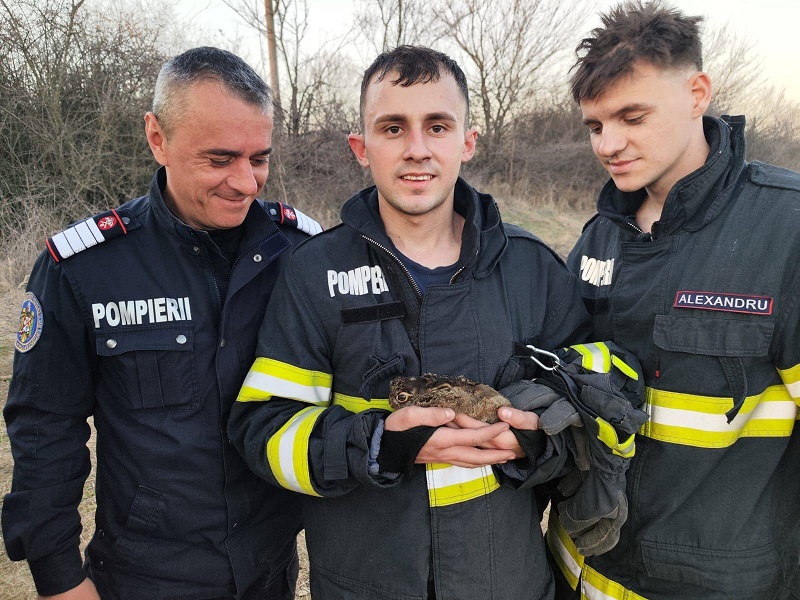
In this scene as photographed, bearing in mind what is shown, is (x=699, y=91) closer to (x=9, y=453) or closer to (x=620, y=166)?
(x=620, y=166)

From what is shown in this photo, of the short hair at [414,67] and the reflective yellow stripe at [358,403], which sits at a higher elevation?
the short hair at [414,67]

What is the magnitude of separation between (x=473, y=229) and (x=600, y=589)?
139cm

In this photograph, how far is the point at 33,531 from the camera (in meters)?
1.71

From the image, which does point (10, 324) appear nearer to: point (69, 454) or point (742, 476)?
point (69, 454)

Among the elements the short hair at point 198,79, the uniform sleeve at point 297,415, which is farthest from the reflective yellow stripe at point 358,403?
the short hair at point 198,79

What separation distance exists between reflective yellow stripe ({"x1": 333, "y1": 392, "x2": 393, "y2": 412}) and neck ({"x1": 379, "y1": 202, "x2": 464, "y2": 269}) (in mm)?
515

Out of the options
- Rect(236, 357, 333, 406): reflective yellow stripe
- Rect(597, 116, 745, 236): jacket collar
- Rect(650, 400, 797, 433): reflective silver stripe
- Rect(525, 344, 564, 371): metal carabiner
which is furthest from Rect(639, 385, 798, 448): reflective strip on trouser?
Rect(236, 357, 333, 406): reflective yellow stripe

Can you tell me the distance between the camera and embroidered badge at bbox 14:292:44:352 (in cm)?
172

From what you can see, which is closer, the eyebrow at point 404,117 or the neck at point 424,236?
the eyebrow at point 404,117

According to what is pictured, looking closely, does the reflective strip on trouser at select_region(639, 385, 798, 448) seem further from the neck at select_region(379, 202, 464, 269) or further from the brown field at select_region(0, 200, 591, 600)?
the brown field at select_region(0, 200, 591, 600)

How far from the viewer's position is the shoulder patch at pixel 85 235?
178 cm

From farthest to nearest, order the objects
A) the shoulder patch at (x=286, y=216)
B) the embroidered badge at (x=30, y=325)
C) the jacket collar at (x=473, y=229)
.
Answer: the shoulder patch at (x=286, y=216) → the jacket collar at (x=473, y=229) → the embroidered badge at (x=30, y=325)

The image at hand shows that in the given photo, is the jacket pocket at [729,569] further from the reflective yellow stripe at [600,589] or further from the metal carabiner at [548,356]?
the metal carabiner at [548,356]

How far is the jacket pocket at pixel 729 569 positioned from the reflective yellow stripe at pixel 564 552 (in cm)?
37
